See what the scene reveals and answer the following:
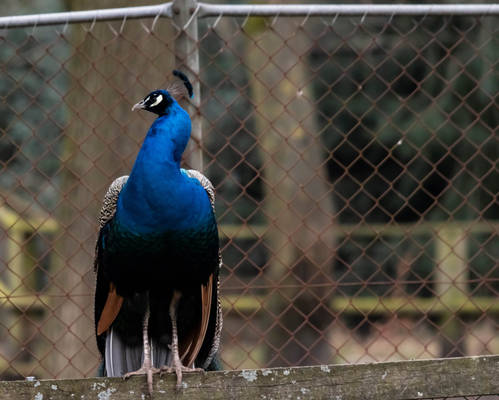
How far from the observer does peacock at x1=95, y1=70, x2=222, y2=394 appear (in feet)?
9.68

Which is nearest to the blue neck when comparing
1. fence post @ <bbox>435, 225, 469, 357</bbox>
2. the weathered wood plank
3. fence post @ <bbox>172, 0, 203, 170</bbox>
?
fence post @ <bbox>172, 0, 203, 170</bbox>

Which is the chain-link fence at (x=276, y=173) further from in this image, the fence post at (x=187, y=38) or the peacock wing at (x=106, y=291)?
the peacock wing at (x=106, y=291)

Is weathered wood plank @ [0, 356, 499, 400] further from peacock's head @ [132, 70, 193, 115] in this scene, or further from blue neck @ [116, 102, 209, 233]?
peacock's head @ [132, 70, 193, 115]

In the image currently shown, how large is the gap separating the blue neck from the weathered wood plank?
72 cm

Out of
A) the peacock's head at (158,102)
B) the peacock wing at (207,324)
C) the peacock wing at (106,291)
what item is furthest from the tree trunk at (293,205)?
the peacock's head at (158,102)

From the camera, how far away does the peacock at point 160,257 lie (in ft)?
9.68

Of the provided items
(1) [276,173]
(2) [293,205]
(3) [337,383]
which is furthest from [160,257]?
(1) [276,173]

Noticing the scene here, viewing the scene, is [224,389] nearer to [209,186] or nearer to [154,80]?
[209,186]

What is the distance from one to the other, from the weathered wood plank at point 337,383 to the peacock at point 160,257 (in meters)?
0.44

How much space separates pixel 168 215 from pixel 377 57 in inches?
281

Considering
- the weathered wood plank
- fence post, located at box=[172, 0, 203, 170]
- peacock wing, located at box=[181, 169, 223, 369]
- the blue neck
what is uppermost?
fence post, located at box=[172, 0, 203, 170]

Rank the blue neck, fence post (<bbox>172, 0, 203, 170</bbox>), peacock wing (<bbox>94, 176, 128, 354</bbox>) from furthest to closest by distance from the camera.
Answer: fence post (<bbox>172, 0, 203, 170</bbox>)
peacock wing (<bbox>94, 176, 128, 354</bbox>)
the blue neck

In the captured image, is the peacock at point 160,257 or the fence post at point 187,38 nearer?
the peacock at point 160,257

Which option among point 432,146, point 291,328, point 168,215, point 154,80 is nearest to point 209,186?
point 168,215
